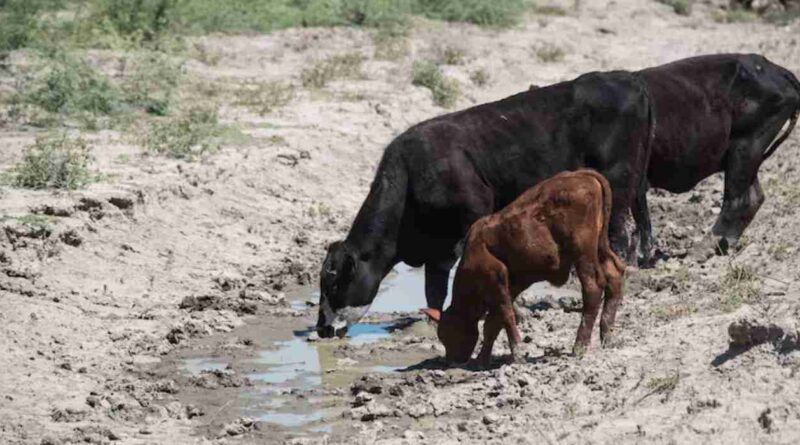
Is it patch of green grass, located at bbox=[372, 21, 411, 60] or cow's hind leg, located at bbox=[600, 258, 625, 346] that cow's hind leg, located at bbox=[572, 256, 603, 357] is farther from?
patch of green grass, located at bbox=[372, 21, 411, 60]

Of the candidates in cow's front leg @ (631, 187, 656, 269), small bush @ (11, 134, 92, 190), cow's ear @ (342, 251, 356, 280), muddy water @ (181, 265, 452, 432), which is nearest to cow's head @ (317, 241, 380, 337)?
cow's ear @ (342, 251, 356, 280)

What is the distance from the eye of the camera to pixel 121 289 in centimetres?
1266

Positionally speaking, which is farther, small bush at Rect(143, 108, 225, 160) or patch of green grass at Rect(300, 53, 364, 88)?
patch of green grass at Rect(300, 53, 364, 88)

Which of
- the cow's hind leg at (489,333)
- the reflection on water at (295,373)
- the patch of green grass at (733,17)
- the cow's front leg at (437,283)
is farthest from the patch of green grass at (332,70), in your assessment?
the cow's hind leg at (489,333)

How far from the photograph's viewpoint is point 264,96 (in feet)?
62.6

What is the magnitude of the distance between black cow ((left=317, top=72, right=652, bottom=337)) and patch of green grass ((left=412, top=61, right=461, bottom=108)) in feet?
25.5

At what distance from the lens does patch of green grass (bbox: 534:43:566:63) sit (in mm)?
23234

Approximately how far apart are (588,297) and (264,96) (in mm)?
9605

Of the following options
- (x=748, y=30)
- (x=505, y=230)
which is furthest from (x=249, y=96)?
(x=748, y=30)

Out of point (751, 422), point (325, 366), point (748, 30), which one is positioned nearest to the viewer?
point (751, 422)

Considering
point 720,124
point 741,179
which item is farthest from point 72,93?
point 741,179

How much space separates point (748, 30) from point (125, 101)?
42.3 ft

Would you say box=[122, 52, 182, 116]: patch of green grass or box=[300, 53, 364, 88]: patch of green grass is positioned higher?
box=[122, 52, 182, 116]: patch of green grass

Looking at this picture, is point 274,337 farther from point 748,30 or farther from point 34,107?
point 748,30
